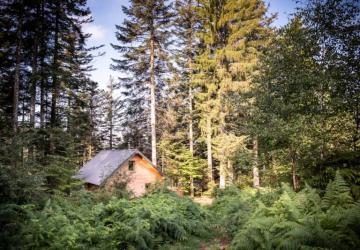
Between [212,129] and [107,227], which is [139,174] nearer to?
[212,129]

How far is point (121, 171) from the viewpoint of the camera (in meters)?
22.9

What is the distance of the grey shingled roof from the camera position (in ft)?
71.0

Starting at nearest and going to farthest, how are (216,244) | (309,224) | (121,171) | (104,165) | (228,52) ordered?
(309,224) < (216,244) < (228,52) < (121,171) < (104,165)

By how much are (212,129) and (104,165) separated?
32.3 feet

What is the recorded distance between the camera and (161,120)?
25.7 m

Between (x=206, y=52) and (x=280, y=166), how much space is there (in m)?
12.0

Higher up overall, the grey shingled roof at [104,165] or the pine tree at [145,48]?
the pine tree at [145,48]

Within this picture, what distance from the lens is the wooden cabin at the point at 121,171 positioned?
70.7ft

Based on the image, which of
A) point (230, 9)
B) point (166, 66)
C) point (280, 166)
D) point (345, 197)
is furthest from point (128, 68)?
point (345, 197)

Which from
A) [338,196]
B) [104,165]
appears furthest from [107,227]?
[104,165]

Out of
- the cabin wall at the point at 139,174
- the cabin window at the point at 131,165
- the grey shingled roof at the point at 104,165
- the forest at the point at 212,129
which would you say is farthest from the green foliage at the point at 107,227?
the cabin window at the point at 131,165

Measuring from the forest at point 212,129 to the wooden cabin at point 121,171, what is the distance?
312 centimetres

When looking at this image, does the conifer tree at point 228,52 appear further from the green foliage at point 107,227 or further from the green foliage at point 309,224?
the green foliage at point 309,224

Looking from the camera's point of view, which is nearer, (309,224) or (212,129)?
(309,224)
